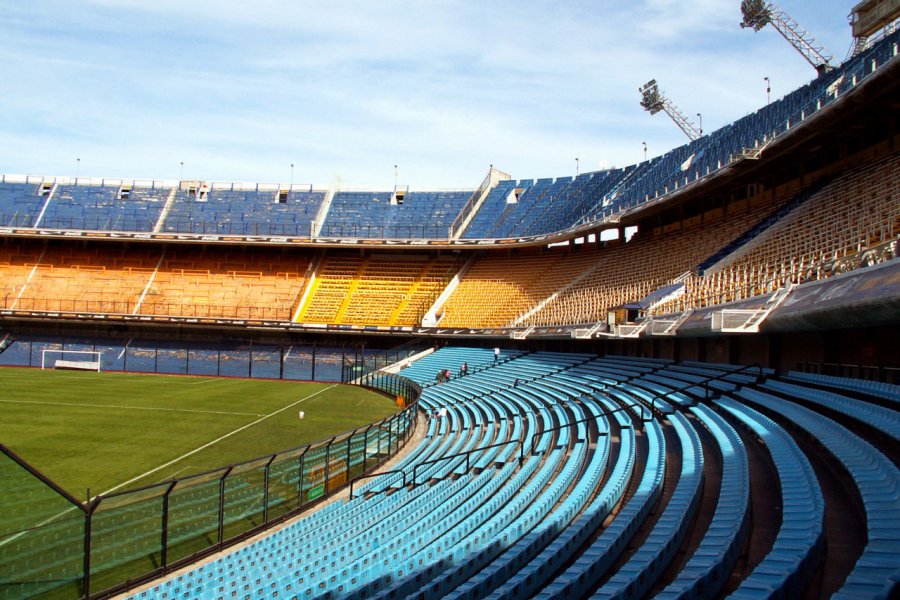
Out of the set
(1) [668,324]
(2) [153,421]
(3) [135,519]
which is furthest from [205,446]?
(1) [668,324]

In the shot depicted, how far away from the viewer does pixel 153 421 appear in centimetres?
2350

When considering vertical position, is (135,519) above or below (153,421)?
above

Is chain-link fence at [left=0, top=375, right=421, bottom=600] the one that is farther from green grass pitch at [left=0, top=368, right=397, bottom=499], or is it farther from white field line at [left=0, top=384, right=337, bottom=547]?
green grass pitch at [left=0, top=368, right=397, bottom=499]

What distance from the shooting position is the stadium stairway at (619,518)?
584 centimetres

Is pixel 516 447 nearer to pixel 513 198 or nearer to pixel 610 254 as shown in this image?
pixel 610 254

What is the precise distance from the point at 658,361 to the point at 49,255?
3952cm

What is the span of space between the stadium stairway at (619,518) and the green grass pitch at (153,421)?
584 centimetres

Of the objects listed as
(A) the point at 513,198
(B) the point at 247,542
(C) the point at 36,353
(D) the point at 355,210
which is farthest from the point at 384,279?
(B) the point at 247,542

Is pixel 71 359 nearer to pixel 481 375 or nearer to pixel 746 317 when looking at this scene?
pixel 481 375

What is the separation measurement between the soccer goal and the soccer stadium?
1.05 ft

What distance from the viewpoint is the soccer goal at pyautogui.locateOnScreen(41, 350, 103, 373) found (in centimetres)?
4094

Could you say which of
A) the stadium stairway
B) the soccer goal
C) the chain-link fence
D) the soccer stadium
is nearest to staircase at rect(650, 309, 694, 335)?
the soccer stadium

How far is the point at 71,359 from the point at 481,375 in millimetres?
25228

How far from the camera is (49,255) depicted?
47.3m
